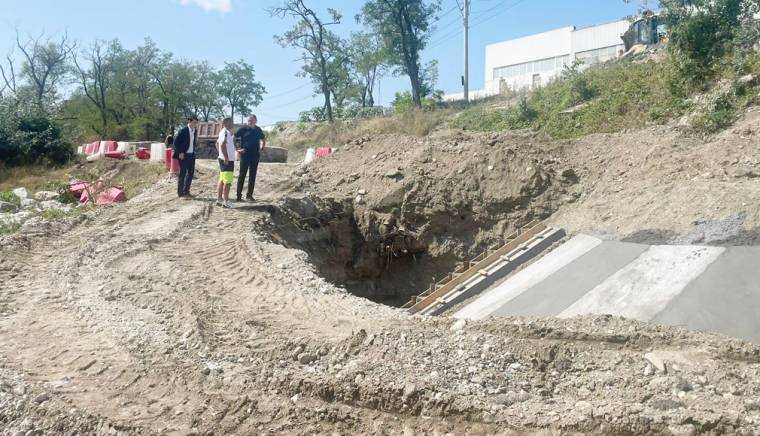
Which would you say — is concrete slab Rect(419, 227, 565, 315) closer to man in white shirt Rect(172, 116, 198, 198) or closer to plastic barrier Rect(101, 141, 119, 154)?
man in white shirt Rect(172, 116, 198, 198)

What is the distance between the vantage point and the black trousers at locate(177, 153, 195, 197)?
34.6 ft

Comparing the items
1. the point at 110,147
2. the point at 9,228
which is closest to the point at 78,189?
the point at 9,228

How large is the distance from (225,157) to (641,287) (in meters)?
6.60

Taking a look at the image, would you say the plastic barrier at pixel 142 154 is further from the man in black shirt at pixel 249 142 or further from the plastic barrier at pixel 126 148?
the man in black shirt at pixel 249 142

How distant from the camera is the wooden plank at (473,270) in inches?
365

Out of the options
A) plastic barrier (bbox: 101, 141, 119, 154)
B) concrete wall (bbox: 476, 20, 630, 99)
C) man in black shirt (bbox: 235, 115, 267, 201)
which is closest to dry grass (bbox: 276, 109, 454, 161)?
plastic barrier (bbox: 101, 141, 119, 154)

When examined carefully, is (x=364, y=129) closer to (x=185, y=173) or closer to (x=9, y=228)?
(x=185, y=173)

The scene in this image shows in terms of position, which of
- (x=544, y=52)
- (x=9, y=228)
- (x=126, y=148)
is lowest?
(x=9, y=228)

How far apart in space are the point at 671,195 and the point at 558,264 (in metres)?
2.06

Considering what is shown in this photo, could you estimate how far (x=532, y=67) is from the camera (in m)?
48.5

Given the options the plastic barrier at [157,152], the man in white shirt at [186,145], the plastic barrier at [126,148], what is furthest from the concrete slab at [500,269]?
the plastic barrier at [126,148]

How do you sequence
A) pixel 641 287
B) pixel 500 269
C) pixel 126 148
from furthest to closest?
pixel 126 148, pixel 500 269, pixel 641 287

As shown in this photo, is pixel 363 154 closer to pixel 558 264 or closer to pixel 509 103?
pixel 558 264

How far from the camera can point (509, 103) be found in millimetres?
23094
